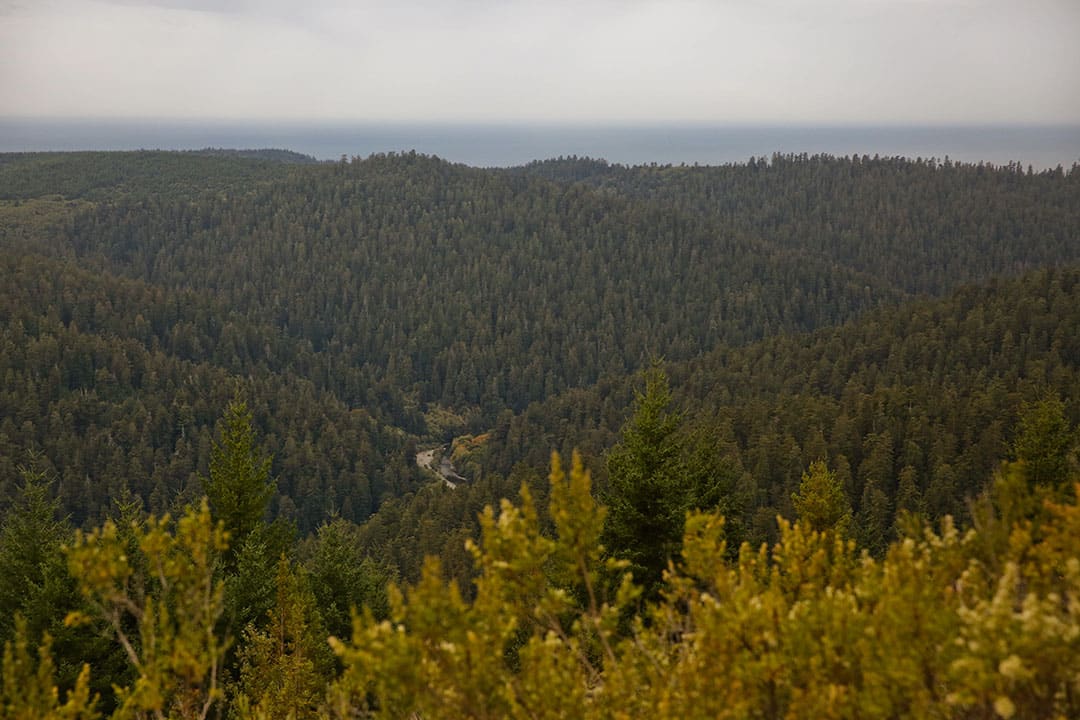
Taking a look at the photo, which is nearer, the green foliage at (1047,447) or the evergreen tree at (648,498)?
the evergreen tree at (648,498)

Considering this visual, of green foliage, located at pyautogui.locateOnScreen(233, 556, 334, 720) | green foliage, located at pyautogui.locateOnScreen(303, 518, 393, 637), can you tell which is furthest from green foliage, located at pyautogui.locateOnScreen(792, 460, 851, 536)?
green foliage, located at pyautogui.locateOnScreen(233, 556, 334, 720)

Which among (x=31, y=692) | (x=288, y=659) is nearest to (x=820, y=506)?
(x=288, y=659)

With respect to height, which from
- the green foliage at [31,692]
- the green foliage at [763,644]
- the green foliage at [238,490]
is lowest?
the green foliage at [238,490]

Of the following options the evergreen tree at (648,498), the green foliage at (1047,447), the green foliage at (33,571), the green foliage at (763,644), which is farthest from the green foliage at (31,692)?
the green foliage at (1047,447)

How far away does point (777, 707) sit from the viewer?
7949 millimetres

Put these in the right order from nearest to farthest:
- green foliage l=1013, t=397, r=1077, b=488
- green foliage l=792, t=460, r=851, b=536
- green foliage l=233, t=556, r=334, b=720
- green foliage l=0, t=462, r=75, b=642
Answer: green foliage l=233, t=556, r=334, b=720
green foliage l=0, t=462, r=75, b=642
green foliage l=1013, t=397, r=1077, b=488
green foliage l=792, t=460, r=851, b=536

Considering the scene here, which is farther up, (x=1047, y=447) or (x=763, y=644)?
(x=763, y=644)

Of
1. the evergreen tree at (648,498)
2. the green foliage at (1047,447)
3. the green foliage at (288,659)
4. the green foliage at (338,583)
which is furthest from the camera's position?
the green foliage at (338,583)

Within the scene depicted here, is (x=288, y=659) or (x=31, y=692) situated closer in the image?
(x=31, y=692)

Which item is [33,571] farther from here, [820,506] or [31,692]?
[820,506]

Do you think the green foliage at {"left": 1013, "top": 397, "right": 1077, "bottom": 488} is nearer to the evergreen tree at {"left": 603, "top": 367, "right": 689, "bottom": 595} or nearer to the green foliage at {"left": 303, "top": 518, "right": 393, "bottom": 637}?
the evergreen tree at {"left": 603, "top": 367, "right": 689, "bottom": 595}

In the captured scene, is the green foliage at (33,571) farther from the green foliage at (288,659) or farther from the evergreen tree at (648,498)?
the evergreen tree at (648,498)

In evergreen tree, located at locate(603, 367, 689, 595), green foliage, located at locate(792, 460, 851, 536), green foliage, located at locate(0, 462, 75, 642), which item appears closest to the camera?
evergreen tree, located at locate(603, 367, 689, 595)

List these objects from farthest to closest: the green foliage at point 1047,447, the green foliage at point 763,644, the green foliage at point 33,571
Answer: the green foliage at point 1047,447, the green foliage at point 33,571, the green foliage at point 763,644
